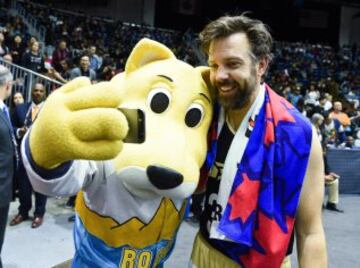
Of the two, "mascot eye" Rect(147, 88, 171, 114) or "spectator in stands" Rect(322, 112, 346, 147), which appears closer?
"mascot eye" Rect(147, 88, 171, 114)

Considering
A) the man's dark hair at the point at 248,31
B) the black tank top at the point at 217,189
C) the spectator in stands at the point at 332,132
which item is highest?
the man's dark hair at the point at 248,31

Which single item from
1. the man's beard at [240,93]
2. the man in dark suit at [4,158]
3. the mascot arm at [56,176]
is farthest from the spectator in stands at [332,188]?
the mascot arm at [56,176]

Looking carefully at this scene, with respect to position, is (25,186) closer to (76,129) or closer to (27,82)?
(27,82)

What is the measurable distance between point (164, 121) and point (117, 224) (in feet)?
1.26

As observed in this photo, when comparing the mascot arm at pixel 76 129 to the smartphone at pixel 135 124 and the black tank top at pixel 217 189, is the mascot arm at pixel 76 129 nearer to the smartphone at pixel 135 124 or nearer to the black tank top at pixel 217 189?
the smartphone at pixel 135 124

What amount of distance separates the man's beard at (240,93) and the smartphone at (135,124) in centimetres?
35

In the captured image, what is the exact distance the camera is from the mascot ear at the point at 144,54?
1.67 m

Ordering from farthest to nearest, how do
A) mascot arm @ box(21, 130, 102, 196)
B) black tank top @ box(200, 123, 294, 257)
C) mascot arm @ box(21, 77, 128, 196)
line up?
black tank top @ box(200, 123, 294, 257) → mascot arm @ box(21, 130, 102, 196) → mascot arm @ box(21, 77, 128, 196)

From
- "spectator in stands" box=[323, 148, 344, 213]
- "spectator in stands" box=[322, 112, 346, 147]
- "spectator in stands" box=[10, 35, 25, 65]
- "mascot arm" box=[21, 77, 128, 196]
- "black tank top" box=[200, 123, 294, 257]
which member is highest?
"spectator in stands" box=[10, 35, 25, 65]

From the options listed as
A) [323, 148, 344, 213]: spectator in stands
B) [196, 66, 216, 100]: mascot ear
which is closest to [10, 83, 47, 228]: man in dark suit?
[196, 66, 216, 100]: mascot ear

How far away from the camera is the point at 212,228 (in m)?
1.61

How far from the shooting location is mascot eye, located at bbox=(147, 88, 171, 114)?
153 centimetres

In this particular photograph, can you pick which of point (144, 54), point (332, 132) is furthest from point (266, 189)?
point (332, 132)

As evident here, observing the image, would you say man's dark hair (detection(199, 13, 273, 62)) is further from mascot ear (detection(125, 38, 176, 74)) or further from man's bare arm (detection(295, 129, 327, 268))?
man's bare arm (detection(295, 129, 327, 268))
